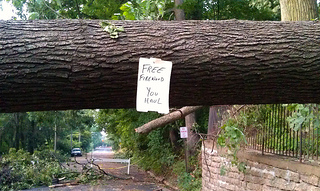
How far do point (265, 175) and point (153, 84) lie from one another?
4.29m

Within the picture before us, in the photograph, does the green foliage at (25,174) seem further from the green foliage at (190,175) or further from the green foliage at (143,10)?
the green foliage at (143,10)

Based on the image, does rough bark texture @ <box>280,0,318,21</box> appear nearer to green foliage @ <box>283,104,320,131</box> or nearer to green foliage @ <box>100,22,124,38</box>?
green foliage @ <box>283,104,320,131</box>

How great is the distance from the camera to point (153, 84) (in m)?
2.56

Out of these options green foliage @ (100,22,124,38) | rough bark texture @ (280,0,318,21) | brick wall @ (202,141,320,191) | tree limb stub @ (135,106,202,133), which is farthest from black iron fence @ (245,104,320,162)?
green foliage @ (100,22,124,38)

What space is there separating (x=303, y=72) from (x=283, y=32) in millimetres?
407

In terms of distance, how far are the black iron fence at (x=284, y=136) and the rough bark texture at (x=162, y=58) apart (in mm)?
2448

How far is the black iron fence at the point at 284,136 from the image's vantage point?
5250mm

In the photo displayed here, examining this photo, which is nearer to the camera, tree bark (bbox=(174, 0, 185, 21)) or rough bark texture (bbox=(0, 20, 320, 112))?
rough bark texture (bbox=(0, 20, 320, 112))

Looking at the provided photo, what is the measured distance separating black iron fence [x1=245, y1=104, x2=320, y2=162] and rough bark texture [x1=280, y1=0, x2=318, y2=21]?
161 centimetres

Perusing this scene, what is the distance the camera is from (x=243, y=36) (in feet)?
9.30

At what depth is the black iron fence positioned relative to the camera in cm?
525

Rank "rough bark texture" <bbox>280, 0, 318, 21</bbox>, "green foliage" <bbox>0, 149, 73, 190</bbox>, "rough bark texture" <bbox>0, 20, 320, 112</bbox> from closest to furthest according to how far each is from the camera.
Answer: "rough bark texture" <bbox>0, 20, 320, 112</bbox> → "rough bark texture" <bbox>280, 0, 318, 21</bbox> → "green foliage" <bbox>0, 149, 73, 190</bbox>

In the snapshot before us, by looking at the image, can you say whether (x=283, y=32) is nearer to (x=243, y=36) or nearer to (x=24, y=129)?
(x=243, y=36)

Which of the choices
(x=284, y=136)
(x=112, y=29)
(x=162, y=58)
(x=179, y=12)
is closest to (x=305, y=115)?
(x=284, y=136)
